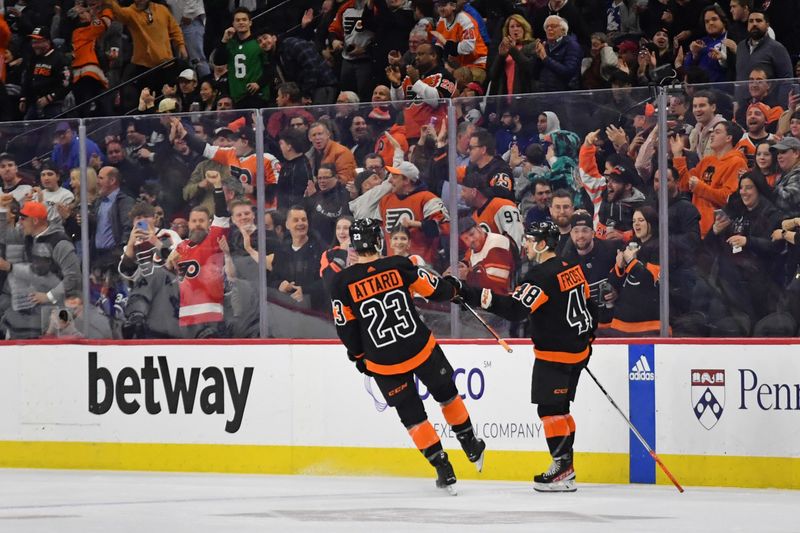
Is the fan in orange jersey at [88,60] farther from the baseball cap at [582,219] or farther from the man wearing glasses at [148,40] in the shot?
the baseball cap at [582,219]

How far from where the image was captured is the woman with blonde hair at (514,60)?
12008 mm

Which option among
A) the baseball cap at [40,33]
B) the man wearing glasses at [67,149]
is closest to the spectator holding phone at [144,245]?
the man wearing glasses at [67,149]

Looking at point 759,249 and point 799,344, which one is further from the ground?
point 759,249

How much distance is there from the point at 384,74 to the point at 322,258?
317 centimetres

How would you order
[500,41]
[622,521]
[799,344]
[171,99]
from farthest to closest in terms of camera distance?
[171,99] → [500,41] → [799,344] → [622,521]

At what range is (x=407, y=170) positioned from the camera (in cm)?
1017

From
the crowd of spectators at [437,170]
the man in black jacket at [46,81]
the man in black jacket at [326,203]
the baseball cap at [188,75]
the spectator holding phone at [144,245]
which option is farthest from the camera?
the man in black jacket at [46,81]

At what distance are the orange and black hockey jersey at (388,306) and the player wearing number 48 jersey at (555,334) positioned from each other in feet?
0.82

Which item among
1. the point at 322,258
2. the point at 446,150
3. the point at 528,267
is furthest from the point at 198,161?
the point at 528,267

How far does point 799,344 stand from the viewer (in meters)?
9.12

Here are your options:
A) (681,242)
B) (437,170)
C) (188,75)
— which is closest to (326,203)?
(437,170)

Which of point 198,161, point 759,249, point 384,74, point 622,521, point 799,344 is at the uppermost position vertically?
point 384,74

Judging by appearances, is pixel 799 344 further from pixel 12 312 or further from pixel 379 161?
pixel 12 312

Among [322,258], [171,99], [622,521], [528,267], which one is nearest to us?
[622,521]
